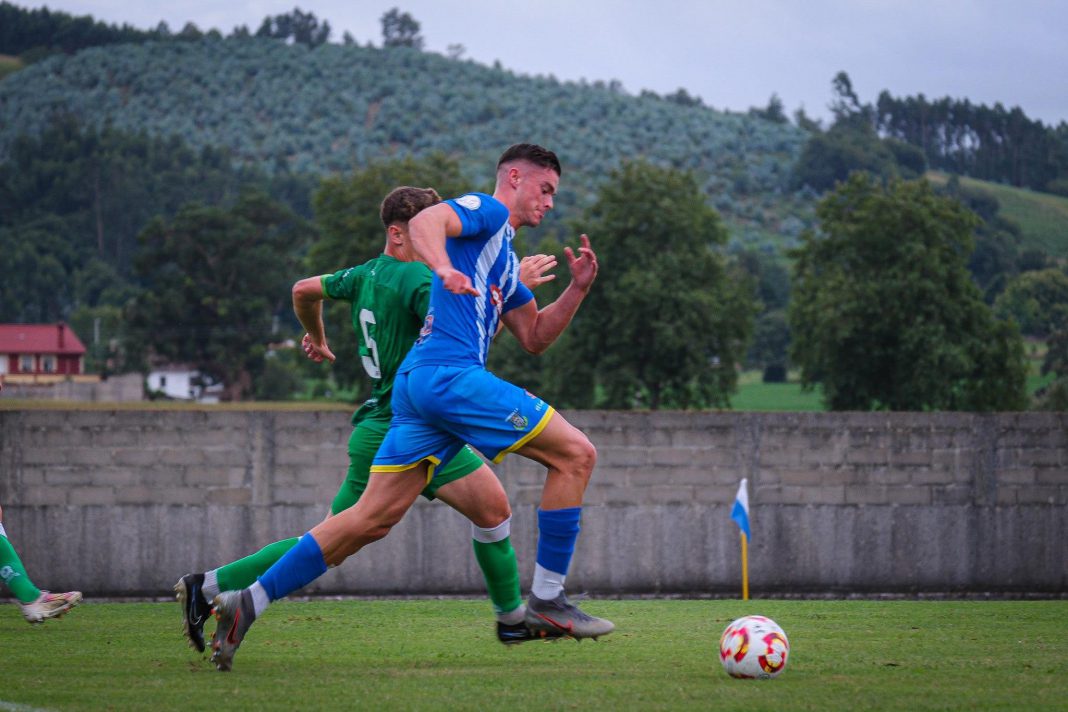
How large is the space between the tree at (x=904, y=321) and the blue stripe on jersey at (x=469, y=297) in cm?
5566

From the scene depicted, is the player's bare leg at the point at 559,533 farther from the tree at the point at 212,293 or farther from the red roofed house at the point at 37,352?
the red roofed house at the point at 37,352

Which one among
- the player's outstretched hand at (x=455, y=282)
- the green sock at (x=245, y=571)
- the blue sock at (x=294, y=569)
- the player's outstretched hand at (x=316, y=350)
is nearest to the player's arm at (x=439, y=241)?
the player's outstretched hand at (x=455, y=282)

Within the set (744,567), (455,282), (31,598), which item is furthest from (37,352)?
(455,282)

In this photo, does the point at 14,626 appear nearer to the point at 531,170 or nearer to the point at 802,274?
the point at 531,170

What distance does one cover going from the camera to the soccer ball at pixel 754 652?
6.24 metres

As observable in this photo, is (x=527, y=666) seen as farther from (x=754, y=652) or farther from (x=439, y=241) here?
(x=439, y=241)

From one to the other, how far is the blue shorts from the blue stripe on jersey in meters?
0.09

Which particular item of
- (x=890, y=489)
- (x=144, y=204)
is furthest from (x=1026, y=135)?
(x=890, y=489)

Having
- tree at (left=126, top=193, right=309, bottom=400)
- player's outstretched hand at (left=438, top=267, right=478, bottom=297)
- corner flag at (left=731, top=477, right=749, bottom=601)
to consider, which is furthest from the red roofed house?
player's outstretched hand at (left=438, top=267, right=478, bottom=297)

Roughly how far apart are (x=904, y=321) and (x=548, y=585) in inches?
2276

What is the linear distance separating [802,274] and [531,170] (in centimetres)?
6084

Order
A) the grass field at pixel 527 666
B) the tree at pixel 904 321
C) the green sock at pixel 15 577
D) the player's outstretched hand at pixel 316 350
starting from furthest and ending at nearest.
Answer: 1. the tree at pixel 904 321
2. the green sock at pixel 15 577
3. the player's outstretched hand at pixel 316 350
4. the grass field at pixel 527 666

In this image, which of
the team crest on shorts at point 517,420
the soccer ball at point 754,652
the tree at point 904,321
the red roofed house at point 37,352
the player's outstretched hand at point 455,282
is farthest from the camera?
the red roofed house at point 37,352

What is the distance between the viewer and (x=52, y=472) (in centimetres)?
1396
